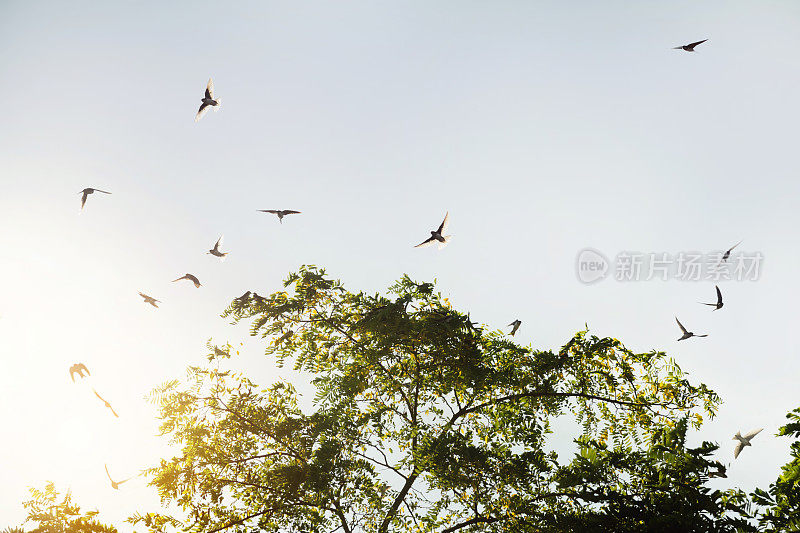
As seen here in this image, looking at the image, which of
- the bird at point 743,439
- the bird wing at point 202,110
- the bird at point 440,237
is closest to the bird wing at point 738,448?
the bird at point 743,439

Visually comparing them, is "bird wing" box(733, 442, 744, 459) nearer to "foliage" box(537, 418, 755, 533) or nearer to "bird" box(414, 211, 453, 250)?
"foliage" box(537, 418, 755, 533)

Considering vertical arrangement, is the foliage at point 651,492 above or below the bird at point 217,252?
below

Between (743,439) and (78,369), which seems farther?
(743,439)

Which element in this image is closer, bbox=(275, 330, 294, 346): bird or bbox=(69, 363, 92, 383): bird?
bbox=(69, 363, 92, 383): bird

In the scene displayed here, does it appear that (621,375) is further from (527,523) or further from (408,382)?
(408,382)

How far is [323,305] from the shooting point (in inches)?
494

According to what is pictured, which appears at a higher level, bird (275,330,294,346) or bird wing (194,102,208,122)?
bird wing (194,102,208,122)

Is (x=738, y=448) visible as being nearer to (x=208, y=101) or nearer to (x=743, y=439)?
(x=743, y=439)

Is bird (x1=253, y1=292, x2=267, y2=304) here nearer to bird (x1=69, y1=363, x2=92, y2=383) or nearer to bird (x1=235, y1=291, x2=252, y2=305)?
bird (x1=235, y1=291, x2=252, y2=305)

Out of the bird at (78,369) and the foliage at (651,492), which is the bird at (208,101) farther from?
the foliage at (651,492)

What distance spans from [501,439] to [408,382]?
2.69 m

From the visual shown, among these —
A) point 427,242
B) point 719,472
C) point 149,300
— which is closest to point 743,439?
point 719,472

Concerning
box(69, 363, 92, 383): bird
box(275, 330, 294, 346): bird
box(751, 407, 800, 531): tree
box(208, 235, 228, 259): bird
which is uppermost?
box(208, 235, 228, 259): bird

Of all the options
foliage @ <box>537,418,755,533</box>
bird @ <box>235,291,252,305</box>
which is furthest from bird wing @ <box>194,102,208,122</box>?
foliage @ <box>537,418,755,533</box>
